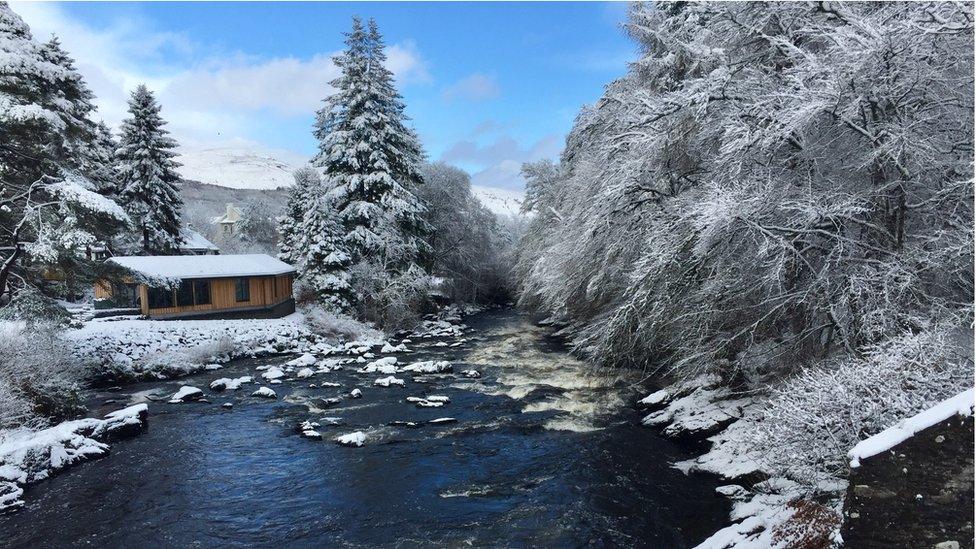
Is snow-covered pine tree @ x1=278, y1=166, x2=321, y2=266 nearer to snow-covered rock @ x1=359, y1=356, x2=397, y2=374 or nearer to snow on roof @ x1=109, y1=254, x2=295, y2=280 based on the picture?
snow on roof @ x1=109, y1=254, x2=295, y2=280

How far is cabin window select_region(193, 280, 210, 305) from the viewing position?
2886 cm

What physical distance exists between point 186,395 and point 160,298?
13674 millimetres

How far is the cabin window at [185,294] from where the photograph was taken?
28234 millimetres

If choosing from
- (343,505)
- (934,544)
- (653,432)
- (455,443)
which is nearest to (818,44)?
(653,432)

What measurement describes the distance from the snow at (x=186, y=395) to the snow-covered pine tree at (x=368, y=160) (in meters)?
14.6

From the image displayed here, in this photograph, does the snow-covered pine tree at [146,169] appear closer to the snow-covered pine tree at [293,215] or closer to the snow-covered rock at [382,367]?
the snow-covered pine tree at [293,215]

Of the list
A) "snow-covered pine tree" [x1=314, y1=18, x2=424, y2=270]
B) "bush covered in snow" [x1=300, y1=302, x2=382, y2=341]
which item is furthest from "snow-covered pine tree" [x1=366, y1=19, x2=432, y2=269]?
"bush covered in snow" [x1=300, y1=302, x2=382, y2=341]

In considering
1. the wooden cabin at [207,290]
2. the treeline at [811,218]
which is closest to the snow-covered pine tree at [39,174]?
the wooden cabin at [207,290]

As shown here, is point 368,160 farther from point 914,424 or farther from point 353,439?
point 914,424

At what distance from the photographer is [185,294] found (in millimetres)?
28516

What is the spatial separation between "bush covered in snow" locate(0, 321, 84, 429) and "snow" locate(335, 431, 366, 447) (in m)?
7.58

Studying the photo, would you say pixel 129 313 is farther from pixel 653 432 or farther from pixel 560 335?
pixel 653 432

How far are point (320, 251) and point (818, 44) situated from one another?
968 inches

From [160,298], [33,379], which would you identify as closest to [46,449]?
[33,379]
